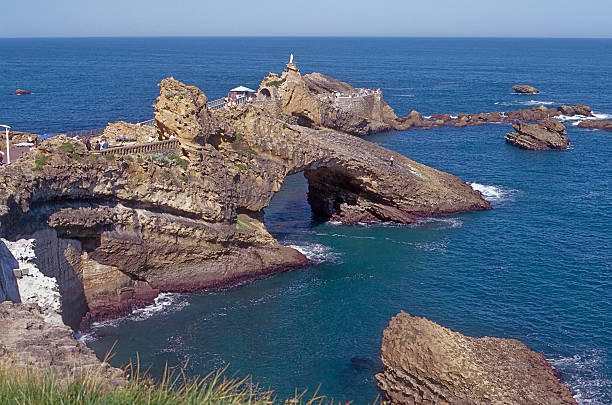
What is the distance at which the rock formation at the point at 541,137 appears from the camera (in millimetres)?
79000

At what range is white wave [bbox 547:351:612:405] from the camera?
88.9ft

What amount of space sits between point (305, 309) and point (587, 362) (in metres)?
14.4

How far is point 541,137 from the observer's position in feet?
261

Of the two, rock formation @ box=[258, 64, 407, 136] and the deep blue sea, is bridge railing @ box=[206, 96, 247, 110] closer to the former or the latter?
rock formation @ box=[258, 64, 407, 136]

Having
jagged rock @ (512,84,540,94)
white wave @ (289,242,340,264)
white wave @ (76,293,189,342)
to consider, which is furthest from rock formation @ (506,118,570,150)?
jagged rock @ (512,84,540,94)

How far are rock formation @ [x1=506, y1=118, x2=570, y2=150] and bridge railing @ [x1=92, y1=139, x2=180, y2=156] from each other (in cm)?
5277

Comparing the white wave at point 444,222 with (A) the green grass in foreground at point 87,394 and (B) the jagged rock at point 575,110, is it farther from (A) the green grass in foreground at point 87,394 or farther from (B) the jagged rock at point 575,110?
(B) the jagged rock at point 575,110

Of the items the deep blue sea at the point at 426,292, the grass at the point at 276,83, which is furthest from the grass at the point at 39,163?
the grass at the point at 276,83

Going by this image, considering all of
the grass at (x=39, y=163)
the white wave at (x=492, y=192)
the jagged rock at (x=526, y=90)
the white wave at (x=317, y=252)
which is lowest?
the white wave at (x=317, y=252)

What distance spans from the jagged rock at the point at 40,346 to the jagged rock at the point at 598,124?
3521 inches

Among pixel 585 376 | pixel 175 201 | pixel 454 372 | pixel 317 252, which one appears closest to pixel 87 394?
pixel 454 372

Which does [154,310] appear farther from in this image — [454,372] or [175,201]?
[454,372]

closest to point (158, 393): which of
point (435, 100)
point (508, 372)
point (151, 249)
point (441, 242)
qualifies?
point (508, 372)

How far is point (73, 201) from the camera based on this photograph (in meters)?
34.2
